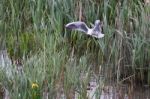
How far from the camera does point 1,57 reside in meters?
5.75

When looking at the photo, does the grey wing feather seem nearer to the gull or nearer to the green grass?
the gull

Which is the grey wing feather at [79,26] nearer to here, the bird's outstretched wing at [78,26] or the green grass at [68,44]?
the bird's outstretched wing at [78,26]

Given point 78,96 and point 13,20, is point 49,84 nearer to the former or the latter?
point 78,96

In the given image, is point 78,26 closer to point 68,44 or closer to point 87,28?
point 87,28

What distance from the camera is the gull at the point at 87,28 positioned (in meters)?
5.82

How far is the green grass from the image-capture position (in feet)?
15.0

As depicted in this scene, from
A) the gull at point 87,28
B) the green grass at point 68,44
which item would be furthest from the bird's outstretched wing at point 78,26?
the green grass at point 68,44

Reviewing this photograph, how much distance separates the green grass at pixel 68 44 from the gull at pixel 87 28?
9 cm

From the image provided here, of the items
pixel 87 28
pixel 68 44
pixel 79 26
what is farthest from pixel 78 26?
pixel 68 44

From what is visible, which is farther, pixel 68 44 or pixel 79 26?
pixel 68 44

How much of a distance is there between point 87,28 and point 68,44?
1.09 feet

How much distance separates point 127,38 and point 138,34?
0.14 meters

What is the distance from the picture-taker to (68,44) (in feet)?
20.1

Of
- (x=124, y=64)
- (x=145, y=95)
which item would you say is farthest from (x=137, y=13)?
(x=145, y=95)
